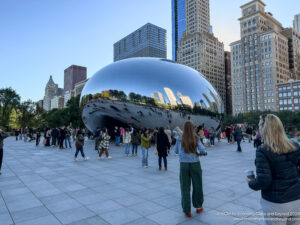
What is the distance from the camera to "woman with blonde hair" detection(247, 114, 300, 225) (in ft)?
6.33

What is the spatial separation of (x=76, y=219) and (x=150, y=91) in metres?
11.9

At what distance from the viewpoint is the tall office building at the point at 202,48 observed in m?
122

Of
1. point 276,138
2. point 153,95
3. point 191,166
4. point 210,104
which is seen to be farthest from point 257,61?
point 276,138

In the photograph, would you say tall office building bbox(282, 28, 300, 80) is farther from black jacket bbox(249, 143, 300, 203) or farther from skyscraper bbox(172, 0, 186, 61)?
black jacket bbox(249, 143, 300, 203)

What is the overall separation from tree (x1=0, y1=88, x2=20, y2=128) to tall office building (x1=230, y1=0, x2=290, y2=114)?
3907 inches

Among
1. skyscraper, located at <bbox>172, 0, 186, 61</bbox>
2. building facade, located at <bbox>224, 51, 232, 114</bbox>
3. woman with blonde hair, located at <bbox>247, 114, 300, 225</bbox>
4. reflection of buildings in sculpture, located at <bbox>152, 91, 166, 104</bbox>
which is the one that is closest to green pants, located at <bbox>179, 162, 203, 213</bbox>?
woman with blonde hair, located at <bbox>247, 114, 300, 225</bbox>

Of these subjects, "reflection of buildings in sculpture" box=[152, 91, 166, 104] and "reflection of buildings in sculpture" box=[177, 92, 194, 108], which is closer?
"reflection of buildings in sculpture" box=[152, 91, 166, 104]

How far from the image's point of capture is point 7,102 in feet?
186

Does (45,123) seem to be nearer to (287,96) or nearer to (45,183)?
(45,183)

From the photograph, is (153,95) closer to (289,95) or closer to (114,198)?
(114,198)

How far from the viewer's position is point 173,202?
434 centimetres

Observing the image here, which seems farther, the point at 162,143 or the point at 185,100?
the point at 185,100

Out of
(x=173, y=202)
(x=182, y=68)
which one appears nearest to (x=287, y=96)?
Answer: (x=182, y=68)

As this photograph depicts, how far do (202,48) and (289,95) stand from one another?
167ft
